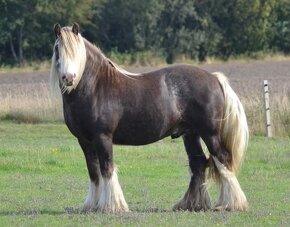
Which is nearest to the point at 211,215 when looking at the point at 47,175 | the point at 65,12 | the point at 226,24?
the point at 47,175

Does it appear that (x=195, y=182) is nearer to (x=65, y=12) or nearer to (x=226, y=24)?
(x=65, y=12)

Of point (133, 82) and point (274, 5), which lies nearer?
point (133, 82)

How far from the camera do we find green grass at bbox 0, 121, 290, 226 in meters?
10.1

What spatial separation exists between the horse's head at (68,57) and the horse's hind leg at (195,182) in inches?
72.7

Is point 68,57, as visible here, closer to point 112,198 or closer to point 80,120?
point 80,120

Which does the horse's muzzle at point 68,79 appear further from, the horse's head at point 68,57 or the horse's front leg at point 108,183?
the horse's front leg at point 108,183

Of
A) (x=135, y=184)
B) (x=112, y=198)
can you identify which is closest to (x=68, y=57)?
(x=112, y=198)

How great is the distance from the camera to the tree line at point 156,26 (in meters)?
59.5

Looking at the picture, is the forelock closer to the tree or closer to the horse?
the horse

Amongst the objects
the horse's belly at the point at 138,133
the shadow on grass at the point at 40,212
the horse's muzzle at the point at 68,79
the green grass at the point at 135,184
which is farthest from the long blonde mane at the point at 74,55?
the green grass at the point at 135,184

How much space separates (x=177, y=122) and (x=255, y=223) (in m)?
1.70

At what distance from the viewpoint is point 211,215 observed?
34.2 feet

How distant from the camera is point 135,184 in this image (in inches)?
539

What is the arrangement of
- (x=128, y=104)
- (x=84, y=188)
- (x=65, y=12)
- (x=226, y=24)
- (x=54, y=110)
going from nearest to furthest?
(x=128, y=104), (x=84, y=188), (x=54, y=110), (x=65, y=12), (x=226, y=24)
